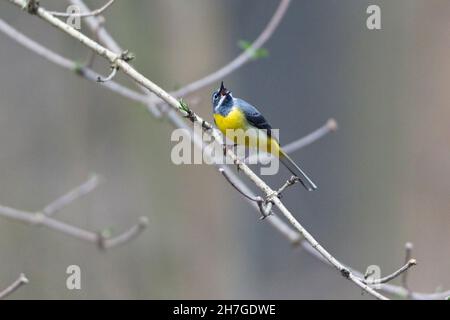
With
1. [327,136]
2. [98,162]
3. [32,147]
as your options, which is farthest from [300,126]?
[32,147]

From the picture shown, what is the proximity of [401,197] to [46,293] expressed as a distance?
2.41 meters

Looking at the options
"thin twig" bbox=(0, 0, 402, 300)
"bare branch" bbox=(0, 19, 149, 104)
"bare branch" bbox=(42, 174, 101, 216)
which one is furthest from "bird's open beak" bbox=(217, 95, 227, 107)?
"bare branch" bbox=(42, 174, 101, 216)

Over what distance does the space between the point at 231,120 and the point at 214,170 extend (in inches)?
100

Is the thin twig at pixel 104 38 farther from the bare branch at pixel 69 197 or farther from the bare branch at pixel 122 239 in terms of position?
the bare branch at pixel 122 239

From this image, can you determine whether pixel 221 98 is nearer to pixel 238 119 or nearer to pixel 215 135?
pixel 238 119

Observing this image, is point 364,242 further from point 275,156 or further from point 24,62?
point 275,156

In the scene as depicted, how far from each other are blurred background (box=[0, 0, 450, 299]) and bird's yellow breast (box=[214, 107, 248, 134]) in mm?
1808

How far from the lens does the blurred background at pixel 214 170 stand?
463 centimetres

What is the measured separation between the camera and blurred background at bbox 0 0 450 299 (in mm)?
4633

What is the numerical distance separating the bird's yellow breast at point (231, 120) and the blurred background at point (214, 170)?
5.93ft

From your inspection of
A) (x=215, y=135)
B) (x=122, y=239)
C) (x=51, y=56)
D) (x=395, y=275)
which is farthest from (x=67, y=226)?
(x=395, y=275)

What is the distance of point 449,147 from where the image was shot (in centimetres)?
519

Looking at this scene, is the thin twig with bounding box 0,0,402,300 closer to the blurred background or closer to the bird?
the bird

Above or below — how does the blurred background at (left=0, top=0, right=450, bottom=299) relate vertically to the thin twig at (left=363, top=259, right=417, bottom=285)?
above
